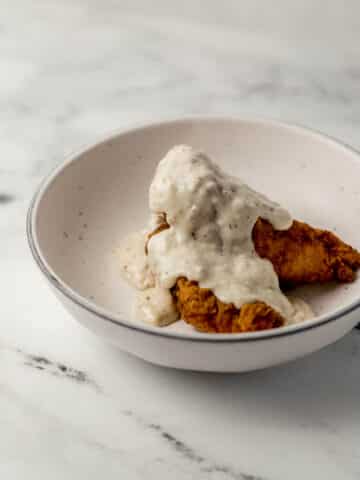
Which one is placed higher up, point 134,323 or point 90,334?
point 134,323

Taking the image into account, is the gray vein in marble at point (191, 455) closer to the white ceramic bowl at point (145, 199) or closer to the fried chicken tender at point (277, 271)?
the white ceramic bowl at point (145, 199)

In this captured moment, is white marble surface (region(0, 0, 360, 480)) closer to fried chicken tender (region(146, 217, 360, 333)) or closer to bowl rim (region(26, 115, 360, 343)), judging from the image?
fried chicken tender (region(146, 217, 360, 333))

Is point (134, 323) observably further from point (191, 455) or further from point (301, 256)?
point (301, 256)

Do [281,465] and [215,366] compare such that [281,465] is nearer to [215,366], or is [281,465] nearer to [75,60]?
[215,366]

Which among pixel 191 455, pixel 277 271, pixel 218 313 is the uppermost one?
pixel 277 271

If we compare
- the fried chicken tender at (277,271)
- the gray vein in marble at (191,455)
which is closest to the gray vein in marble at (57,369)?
the gray vein in marble at (191,455)

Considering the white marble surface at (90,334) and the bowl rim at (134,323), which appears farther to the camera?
the white marble surface at (90,334)

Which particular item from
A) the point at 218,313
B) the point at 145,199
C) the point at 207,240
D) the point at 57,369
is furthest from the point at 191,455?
the point at 145,199
